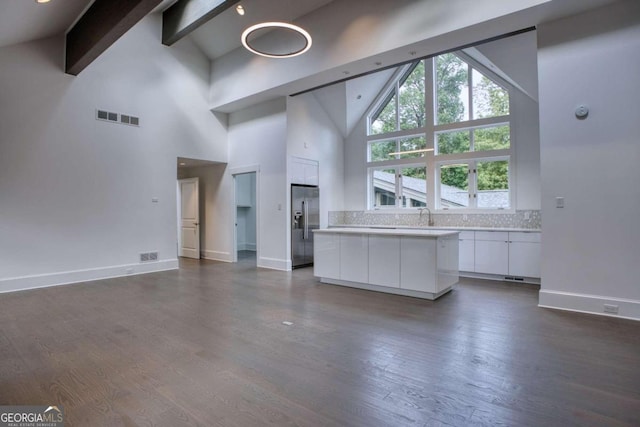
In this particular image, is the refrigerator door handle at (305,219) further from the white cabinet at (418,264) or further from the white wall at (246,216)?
the white wall at (246,216)

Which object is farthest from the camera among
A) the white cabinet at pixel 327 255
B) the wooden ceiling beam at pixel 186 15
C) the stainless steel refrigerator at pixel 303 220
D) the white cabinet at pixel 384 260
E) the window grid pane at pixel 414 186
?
the window grid pane at pixel 414 186

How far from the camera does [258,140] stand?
292 inches

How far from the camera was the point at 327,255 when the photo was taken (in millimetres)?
5508

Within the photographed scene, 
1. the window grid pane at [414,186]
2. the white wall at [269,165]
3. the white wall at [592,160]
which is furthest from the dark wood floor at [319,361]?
the window grid pane at [414,186]

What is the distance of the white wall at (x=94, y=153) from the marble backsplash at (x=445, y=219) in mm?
3626

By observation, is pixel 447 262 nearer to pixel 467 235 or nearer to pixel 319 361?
pixel 467 235

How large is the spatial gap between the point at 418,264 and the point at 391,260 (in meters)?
0.39

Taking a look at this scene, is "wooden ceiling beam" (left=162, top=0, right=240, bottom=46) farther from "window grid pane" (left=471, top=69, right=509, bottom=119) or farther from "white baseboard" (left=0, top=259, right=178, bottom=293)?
"window grid pane" (left=471, top=69, right=509, bottom=119)

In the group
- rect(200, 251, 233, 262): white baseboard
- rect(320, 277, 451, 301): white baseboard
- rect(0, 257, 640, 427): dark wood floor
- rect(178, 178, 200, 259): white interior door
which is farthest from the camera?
rect(178, 178, 200, 259): white interior door

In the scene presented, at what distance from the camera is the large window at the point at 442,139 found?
21.4ft

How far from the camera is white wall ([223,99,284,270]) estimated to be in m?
6.96

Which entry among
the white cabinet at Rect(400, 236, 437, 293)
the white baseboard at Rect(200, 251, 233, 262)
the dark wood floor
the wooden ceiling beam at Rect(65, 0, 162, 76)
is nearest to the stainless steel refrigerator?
the white baseboard at Rect(200, 251, 233, 262)

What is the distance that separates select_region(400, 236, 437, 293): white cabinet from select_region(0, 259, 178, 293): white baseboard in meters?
→ 4.79

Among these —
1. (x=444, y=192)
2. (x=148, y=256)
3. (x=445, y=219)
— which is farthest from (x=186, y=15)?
(x=445, y=219)
